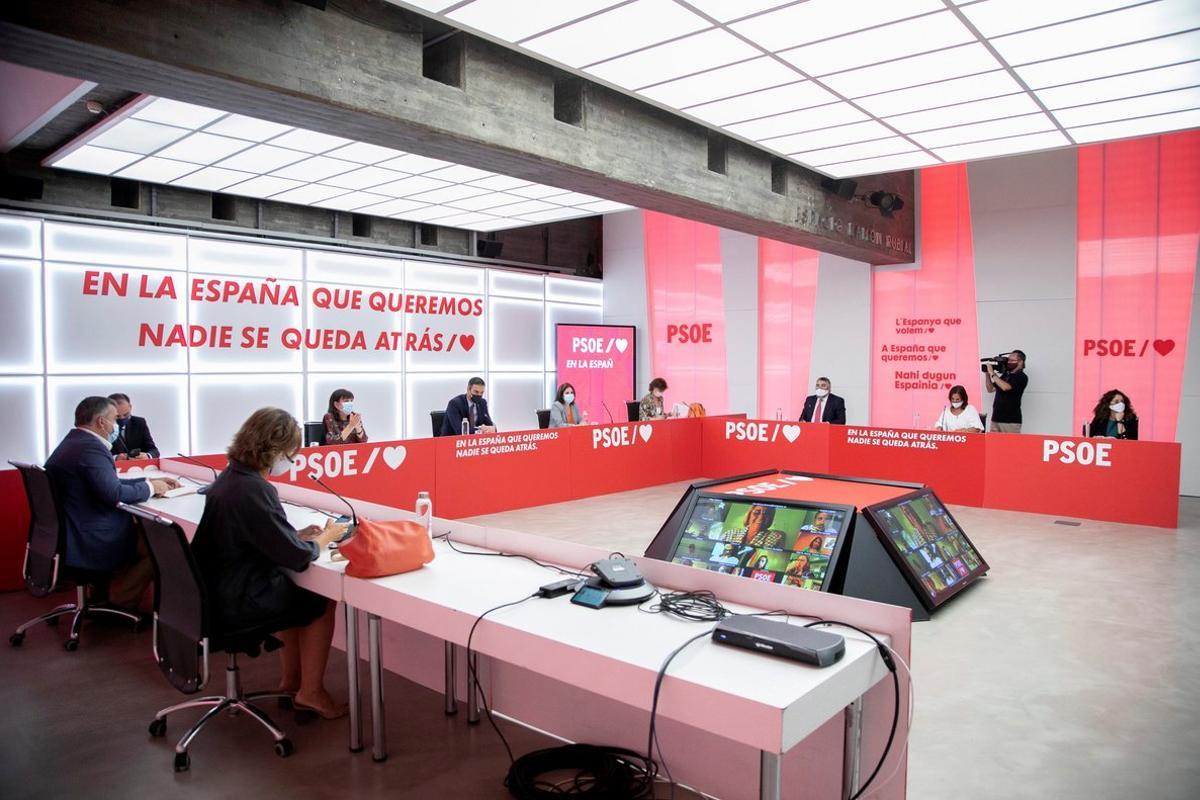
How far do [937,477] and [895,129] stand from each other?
390 cm

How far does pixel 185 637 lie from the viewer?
292 centimetres

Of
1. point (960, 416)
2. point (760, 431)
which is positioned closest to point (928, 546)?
point (960, 416)

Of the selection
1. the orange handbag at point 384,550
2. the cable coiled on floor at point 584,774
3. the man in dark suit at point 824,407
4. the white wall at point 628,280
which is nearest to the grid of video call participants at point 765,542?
the cable coiled on floor at point 584,774

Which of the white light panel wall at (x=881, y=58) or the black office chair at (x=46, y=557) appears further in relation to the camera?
→ the white light panel wall at (x=881, y=58)

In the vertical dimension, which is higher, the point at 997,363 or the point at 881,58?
the point at 881,58

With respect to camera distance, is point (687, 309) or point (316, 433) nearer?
point (316, 433)

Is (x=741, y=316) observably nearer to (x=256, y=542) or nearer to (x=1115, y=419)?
(x=1115, y=419)

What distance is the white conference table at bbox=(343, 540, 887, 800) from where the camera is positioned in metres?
1.86

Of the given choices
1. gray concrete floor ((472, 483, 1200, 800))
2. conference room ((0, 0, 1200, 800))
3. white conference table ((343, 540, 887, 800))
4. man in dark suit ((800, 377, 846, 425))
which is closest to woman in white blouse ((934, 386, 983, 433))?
conference room ((0, 0, 1200, 800))

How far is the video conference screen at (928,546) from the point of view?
Result: 4.55 metres

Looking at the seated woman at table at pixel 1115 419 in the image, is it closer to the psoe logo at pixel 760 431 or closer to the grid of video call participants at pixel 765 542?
the psoe logo at pixel 760 431

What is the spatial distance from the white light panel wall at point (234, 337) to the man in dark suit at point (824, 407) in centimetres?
488

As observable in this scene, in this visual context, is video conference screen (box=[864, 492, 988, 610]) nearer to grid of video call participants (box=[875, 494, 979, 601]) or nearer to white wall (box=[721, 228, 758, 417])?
grid of video call participants (box=[875, 494, 979, 601])

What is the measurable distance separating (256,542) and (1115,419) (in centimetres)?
802
